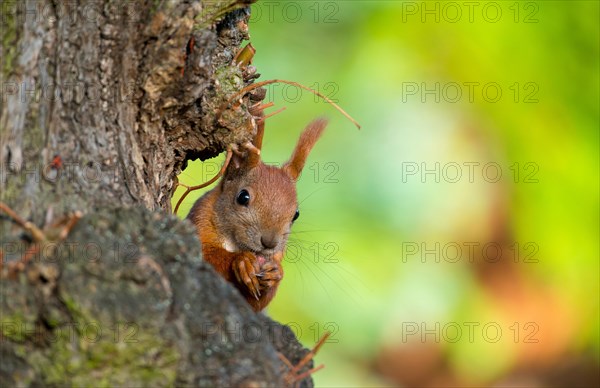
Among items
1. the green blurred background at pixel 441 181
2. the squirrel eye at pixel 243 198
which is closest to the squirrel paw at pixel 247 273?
the squirrel eye at pixel 243 198

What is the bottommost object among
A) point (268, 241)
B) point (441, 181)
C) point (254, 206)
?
point (268, 241)

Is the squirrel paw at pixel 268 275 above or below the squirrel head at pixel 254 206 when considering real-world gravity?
below

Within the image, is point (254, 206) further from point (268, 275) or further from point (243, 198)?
point (268, 275)

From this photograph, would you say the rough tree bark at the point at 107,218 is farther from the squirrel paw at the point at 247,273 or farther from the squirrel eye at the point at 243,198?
the squirrel eye at the point at 243,198

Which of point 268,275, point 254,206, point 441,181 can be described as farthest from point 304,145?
point 441,181

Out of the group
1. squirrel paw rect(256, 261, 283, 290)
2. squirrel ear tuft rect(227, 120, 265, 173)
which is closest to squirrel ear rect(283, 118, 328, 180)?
squirrel ear tuft rect(227, 120, 265, 173)

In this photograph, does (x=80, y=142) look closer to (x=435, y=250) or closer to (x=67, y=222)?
(x=67, y=222)
